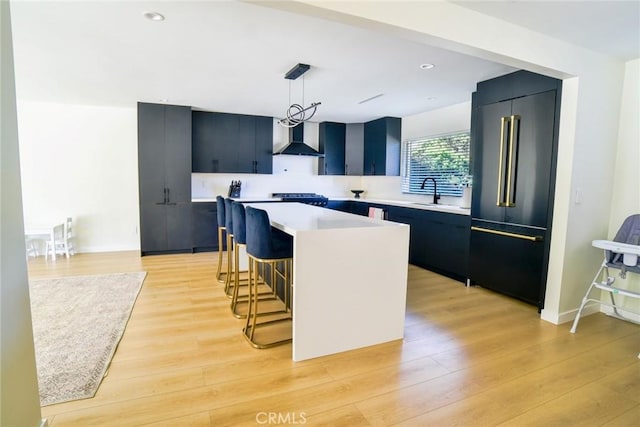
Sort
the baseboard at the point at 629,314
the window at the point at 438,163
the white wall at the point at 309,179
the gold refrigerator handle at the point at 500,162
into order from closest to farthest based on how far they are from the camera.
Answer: the baseboard at the point at 629,314 < the gold refrigerator handle at the point at 500,162 < the window at the point at 438,163 < the white wall at the point at 309,179

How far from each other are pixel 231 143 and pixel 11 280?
473 cm

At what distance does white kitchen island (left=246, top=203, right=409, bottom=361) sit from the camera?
2.21 metres

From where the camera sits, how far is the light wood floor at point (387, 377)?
1717 mm

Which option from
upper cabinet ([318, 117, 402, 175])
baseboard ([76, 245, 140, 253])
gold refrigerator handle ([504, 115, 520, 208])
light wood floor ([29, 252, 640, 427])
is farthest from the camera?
upper cabinet ([318, 117, 402, 175])

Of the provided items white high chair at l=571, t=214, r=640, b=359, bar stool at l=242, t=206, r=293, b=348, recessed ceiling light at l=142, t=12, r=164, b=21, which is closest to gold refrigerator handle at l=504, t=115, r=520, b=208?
white high chair at l=571, t=214, r=640, b=359

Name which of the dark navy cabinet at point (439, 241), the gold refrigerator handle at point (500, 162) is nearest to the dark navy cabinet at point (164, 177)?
the dark navy cabinet at point (439, 241)

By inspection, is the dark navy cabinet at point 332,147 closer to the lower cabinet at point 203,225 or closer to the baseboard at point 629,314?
the lower cabinet at point 203,225

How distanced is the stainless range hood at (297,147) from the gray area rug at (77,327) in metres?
3.08

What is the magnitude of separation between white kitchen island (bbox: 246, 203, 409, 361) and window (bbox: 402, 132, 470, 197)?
266cm

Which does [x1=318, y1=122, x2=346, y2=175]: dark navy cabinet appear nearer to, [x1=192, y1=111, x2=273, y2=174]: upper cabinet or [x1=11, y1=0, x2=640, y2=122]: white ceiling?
[x1=192, y1=111, x2=273, y2=174]: upper cabinet

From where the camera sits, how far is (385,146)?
19.0 feet

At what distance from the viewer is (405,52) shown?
9.46 feet

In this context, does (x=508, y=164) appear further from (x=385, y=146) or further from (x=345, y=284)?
(x=385, y=146)

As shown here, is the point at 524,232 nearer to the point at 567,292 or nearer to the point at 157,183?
the point at 567,292
